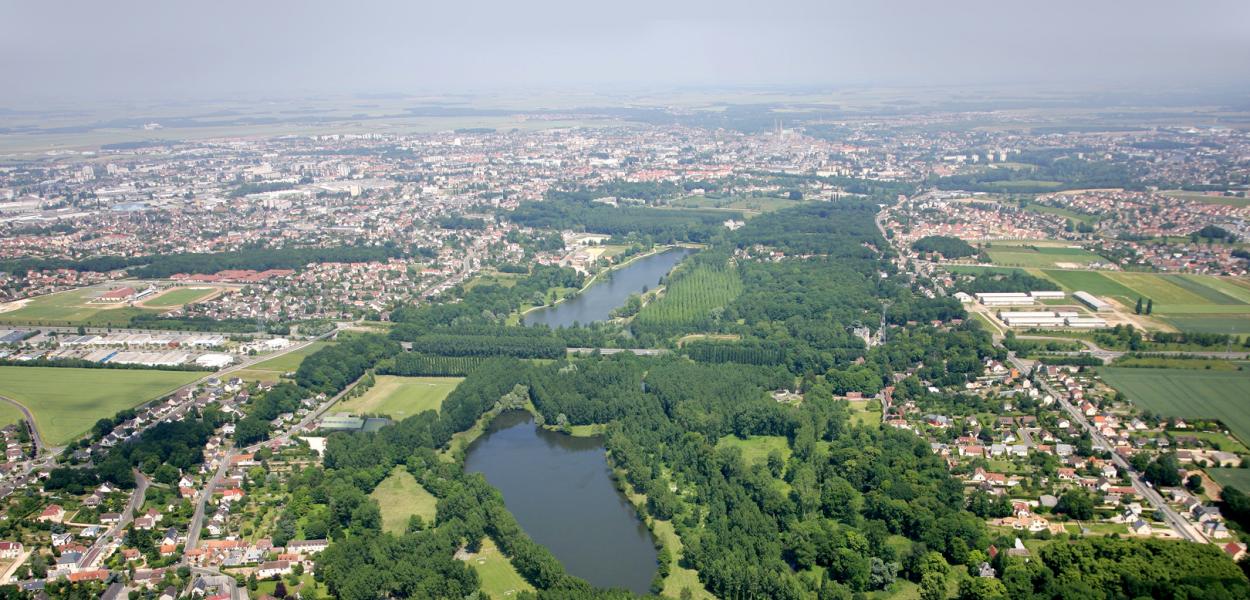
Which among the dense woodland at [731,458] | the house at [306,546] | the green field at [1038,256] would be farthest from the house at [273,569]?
the green field at [1038,256]

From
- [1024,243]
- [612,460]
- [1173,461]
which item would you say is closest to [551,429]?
[612,460]

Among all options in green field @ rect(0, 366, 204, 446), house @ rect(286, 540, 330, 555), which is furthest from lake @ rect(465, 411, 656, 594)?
green field @ rect(0, 366, 204, 446)

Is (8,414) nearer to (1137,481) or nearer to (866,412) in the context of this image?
(866,412)

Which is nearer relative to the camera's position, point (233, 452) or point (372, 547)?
point (372, 547)

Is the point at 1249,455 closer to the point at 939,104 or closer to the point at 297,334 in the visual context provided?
the point at 297,334

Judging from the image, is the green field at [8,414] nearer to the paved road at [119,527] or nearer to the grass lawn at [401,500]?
the paved road at [119,527]

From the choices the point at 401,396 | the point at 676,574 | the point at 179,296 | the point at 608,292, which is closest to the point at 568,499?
the point at 676,574

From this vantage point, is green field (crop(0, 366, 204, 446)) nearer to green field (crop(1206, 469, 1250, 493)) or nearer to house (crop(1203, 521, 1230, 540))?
house (crop(1203, 521, 1230, 540))
